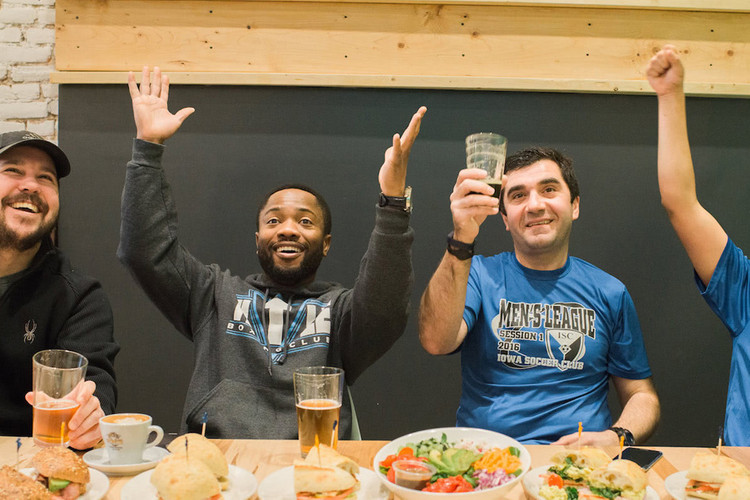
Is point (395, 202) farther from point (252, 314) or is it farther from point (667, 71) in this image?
point (667, 71)

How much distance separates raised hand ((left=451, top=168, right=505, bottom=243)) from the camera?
1513mm

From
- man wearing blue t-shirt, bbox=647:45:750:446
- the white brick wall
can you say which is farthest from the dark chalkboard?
man wearing blue t-shirt, bbox=647:45:750:446

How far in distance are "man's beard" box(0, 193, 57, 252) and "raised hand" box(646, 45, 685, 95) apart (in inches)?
73.5

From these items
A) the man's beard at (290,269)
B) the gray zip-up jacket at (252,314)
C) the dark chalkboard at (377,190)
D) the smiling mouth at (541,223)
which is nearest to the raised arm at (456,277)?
the gray zip-up jacket at (252,314)

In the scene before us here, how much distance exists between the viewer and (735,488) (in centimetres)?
102

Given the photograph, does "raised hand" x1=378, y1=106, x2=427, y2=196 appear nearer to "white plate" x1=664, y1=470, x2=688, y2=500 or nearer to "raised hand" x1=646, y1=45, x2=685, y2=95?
"raised hand" x1=646, y1=45, x2=685, y2=95

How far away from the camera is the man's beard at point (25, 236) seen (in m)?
1.79

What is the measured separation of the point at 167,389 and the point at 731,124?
8.86 ft

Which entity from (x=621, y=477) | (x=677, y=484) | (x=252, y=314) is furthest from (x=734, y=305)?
(x=252, y=314)

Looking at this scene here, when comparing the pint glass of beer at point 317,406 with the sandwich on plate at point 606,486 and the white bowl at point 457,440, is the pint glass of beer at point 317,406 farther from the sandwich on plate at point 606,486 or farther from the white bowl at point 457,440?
the sandwich on plate at point 606,486

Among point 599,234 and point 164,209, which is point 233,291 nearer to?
point 164,209

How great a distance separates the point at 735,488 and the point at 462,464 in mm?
467

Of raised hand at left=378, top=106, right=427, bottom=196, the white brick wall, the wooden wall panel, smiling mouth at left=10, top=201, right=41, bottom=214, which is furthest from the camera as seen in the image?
the white brick wall

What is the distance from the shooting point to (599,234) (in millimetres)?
2557
